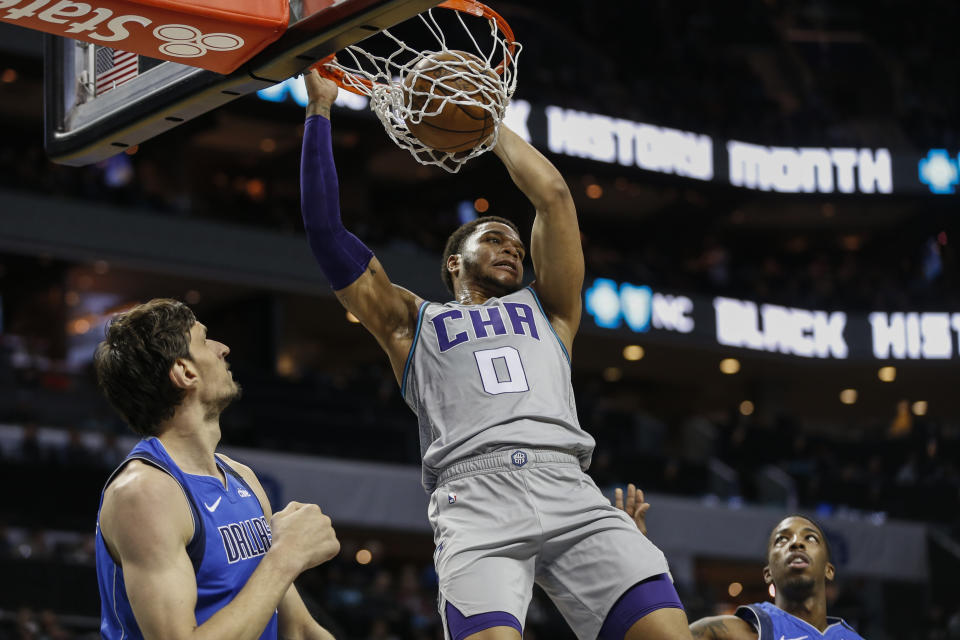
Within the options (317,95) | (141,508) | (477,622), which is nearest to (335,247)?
(317,95)

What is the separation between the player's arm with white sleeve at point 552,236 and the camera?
15.0 feet

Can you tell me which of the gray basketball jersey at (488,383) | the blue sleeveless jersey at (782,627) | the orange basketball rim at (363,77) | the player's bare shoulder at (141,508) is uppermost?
the orange basketball rim at (363,77)

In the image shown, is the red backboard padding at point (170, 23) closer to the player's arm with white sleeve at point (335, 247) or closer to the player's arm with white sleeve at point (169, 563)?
the player's arm with white sleeve at point (335, 247)

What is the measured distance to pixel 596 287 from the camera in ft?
78.2

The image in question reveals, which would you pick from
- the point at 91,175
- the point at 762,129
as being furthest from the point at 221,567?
the point at 762,129

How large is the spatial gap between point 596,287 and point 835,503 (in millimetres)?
5781

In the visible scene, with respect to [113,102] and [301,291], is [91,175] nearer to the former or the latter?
[301,291]

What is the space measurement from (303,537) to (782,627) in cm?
320

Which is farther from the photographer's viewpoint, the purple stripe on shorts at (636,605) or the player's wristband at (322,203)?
the player's wristband at (322,203)

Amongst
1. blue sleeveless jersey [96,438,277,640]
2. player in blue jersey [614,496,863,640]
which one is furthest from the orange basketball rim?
player in blue jersey [614,496,863,640]

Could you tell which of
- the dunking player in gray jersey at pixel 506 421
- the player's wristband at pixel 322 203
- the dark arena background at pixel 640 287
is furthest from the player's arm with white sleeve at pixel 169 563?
the dark arena background at pixel 640 287

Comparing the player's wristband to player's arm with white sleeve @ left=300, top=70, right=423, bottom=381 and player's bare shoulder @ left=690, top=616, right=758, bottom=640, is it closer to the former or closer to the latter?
player's arm with white sleeve @ left=300, top=70, right=423, bottom=381

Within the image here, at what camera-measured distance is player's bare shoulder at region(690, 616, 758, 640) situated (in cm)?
550

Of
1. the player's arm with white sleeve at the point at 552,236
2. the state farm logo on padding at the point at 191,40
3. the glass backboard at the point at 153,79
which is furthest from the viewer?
the player's arm with white sleeve at the point at 552,236
